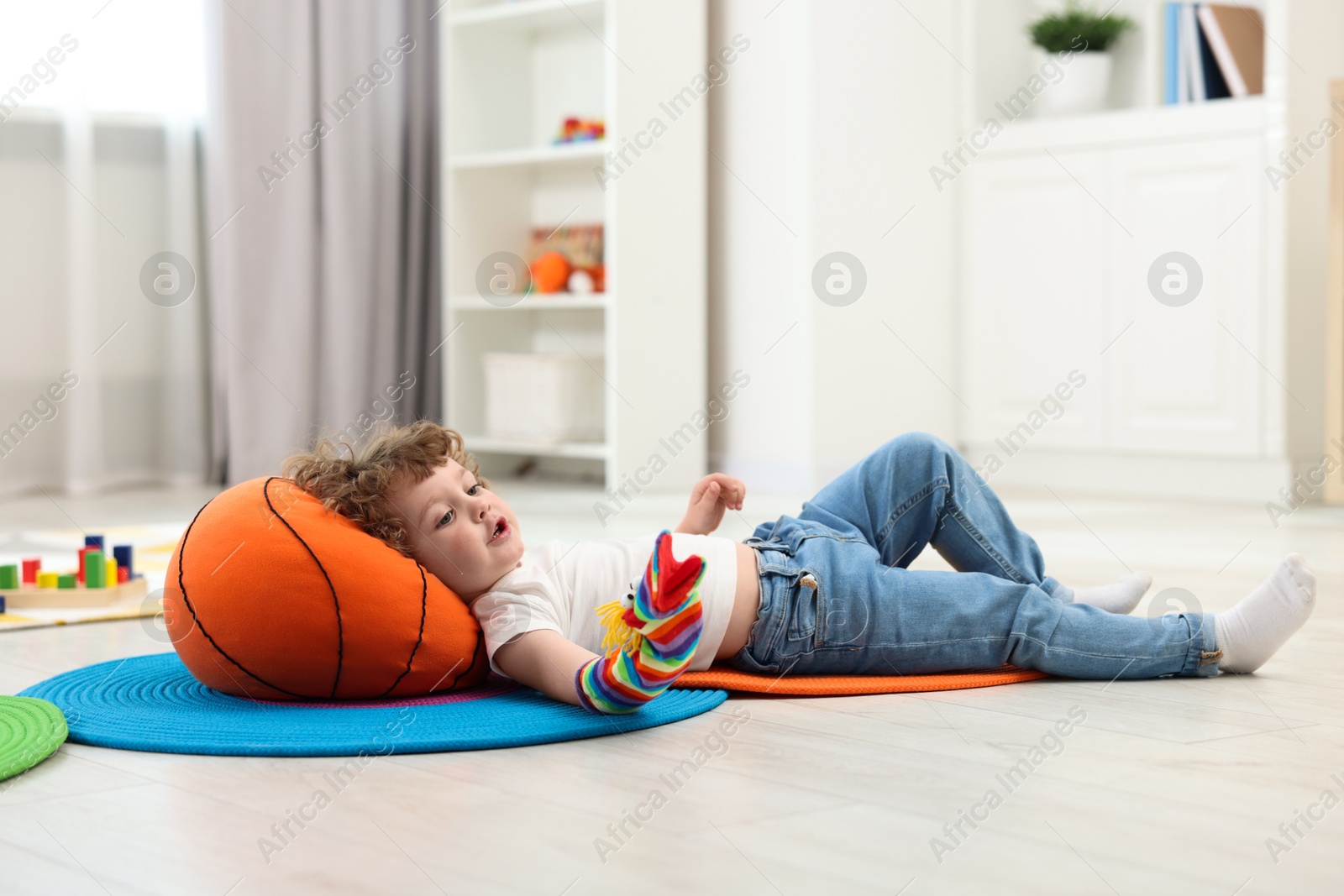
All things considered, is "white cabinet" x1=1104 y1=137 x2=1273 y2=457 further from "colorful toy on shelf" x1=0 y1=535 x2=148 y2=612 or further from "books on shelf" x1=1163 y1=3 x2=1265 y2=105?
"colorful toy on shelf" x1=0 y1=535 x2=148 y2=612

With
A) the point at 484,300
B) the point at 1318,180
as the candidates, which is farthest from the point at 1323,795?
the point at 484,300

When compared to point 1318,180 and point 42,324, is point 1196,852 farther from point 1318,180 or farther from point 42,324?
point 42,324

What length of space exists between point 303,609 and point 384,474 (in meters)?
0.14

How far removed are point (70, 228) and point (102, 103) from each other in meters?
0.31

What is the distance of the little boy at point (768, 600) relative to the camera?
1.28 metres

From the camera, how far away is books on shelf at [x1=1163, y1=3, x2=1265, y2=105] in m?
3.36

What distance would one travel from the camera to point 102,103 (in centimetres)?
323

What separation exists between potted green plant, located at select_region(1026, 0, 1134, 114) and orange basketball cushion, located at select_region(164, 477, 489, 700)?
2828 mm

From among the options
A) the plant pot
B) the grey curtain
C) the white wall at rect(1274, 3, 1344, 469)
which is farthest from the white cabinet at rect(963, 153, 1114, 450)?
the grey curtain

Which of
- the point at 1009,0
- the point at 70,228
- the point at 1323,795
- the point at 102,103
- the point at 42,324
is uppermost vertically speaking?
the point at 1009,0

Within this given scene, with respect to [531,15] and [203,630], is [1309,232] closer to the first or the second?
[531,15]

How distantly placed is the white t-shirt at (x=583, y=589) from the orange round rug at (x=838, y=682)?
29 millimetres

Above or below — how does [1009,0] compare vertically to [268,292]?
above

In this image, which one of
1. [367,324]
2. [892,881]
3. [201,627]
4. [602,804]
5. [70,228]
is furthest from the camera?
[367,324]
